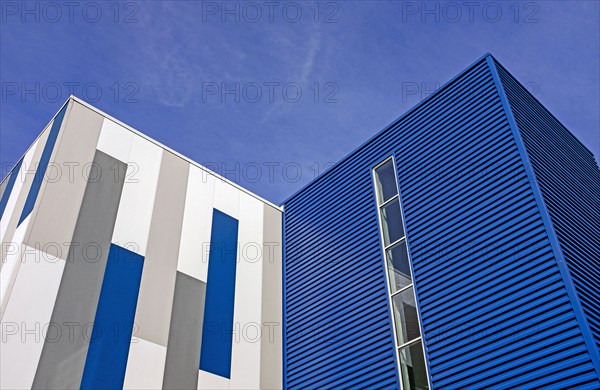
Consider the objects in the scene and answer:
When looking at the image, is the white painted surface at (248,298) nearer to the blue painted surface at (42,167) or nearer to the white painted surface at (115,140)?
the white painted surface at (115,140)

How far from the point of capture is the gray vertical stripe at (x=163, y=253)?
11.2 m

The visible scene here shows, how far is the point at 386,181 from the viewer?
1345 cm

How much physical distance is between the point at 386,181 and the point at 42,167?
794 centimetres

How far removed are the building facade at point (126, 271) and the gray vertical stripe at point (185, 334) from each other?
3cm

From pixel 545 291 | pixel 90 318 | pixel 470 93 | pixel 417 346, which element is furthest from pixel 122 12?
pixel 545 291

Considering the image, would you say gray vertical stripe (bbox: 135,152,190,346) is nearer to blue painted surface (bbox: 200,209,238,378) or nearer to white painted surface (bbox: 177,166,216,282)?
white painted surface (bbox: 177,166,216,282)

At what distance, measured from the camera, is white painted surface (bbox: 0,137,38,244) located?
11.6 m

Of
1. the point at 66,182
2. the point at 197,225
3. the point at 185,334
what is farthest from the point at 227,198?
the point at 66,182

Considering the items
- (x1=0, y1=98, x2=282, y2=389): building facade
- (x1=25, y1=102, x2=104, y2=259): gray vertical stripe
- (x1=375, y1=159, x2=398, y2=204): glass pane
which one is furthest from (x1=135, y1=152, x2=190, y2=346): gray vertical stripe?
(x1=375, y1=159, x2=398, y2=204): glass pane

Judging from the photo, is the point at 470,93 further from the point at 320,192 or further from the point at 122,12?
the point at 122,12

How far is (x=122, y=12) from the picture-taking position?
43.0 ft

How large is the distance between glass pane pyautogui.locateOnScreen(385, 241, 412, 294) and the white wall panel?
15.3 feet

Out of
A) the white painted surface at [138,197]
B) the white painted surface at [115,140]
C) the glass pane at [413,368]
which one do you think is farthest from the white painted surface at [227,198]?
the glass pane at [413,368]

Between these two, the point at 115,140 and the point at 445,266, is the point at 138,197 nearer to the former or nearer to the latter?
the point at 115,140
